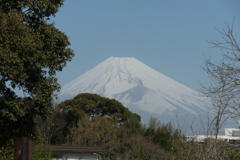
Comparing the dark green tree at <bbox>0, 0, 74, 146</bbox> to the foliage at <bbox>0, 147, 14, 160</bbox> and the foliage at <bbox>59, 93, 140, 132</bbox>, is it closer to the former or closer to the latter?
the foliage at <bbox>0, 147, 14, 160</bbox>

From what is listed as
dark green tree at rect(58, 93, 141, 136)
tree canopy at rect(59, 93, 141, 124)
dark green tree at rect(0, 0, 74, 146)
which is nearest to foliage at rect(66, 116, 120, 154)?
dark green tree at rect(58, 93, 141, 136)

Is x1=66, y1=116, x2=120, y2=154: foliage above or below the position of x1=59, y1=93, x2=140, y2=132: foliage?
below

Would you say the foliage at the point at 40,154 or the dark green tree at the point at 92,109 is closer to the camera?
the foliage at the point at 40,154

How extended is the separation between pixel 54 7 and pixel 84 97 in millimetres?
46684

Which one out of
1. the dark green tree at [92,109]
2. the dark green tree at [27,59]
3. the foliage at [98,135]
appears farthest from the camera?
the dark green tree at [92,109]

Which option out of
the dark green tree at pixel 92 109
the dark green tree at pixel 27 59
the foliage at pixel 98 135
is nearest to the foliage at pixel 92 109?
the dark green tree at pixel 92 109

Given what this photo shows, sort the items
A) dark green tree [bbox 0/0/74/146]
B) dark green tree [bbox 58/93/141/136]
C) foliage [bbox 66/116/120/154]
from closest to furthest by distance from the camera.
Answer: dark green tree [bbox 0/0/74/146] → foliage [bbox 66/116/120/154] → dark green tree [bbox 58/93/141/136]

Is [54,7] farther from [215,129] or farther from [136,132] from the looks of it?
[136,132]

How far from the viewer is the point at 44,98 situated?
539 inches

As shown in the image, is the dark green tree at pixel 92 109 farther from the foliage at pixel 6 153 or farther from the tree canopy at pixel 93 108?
the foliage at pixel 6 153

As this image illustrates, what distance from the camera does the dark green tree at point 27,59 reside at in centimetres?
1242

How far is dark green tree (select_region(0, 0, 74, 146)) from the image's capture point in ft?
40.8

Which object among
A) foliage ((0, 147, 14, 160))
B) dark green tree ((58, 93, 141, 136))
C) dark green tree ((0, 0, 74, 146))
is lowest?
foliage ((0, 147, 14, 160))

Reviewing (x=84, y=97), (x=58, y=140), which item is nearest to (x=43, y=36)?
(x=58, y=140)
